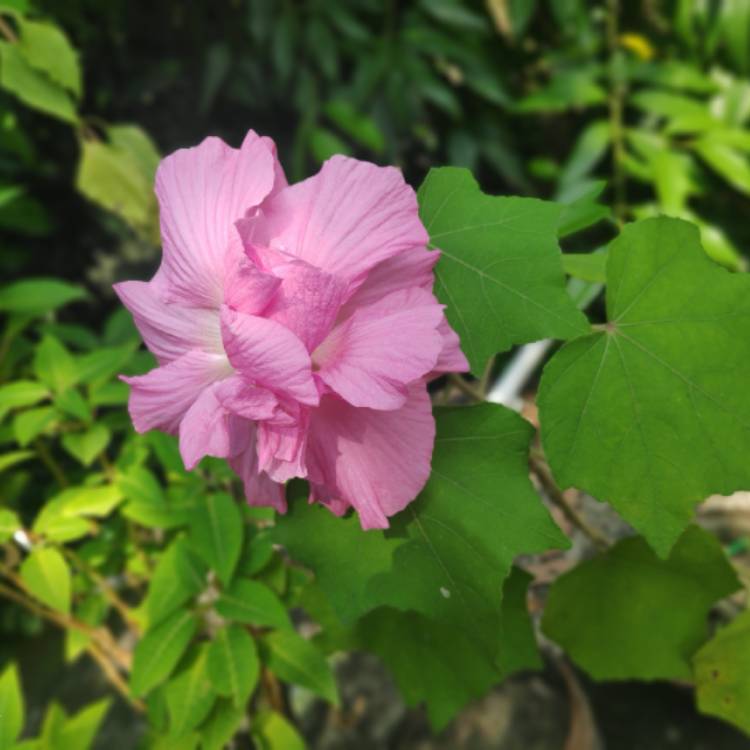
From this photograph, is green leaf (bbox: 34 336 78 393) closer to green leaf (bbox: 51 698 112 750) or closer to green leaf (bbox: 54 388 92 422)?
green leaf (bbox: 54 388 92 422)

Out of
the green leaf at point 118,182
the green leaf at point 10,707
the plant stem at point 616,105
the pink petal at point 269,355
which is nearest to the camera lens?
the pink petal at point 269,355

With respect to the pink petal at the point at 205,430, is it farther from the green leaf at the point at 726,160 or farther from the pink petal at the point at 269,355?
the green leaf at the point at 726,160

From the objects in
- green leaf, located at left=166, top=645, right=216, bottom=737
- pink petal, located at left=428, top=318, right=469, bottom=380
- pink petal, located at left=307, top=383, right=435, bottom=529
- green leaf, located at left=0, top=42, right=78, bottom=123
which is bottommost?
green leaf, located at left=166, top=645, right=216, bottom=737

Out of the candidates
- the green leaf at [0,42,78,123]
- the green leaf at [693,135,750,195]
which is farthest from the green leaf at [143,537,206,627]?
the green leaf at [693,135,750,195]

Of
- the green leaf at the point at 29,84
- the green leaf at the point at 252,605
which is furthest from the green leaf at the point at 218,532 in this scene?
the green leaf at the point at 29,84

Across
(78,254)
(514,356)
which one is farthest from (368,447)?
(78,254)

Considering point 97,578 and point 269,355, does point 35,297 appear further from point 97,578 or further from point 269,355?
point 269,355

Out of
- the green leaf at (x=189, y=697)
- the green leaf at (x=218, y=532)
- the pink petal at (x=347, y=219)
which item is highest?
the pink petal at (x=347, y=219)

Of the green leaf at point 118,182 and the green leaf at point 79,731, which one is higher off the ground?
the green leaf at point 118,182
